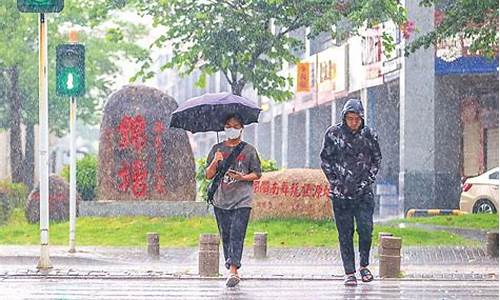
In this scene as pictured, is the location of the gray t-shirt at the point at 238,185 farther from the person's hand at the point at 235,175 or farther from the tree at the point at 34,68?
the tree at the point at 34,68

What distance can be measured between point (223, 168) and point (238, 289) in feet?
4.24

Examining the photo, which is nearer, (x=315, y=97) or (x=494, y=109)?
(x=494, y=109)

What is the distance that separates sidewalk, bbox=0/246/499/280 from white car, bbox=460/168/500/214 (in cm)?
1320

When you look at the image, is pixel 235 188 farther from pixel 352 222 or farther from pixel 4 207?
pixel 4 207

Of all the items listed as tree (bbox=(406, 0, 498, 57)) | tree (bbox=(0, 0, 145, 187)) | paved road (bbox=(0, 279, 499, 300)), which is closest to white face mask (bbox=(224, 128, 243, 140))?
paved road (bbox=(0, 279, 499, 300))

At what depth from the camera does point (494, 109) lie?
4066 centimetres

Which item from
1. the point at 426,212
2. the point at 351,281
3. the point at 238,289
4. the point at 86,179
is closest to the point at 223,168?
the point at 238,289

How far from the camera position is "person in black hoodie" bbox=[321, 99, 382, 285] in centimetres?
1447

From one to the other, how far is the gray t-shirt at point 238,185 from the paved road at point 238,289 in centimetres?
88

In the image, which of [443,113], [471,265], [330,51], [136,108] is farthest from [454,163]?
[471,265]

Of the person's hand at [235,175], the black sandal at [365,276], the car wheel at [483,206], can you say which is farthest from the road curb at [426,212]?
the person's hand at [235,175]

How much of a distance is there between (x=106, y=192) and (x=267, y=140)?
38.9 meters

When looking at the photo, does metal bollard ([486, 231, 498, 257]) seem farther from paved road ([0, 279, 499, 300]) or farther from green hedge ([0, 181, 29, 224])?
green hedge ([0, 181, 29, 224])

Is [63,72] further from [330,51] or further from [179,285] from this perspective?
[330,51]
